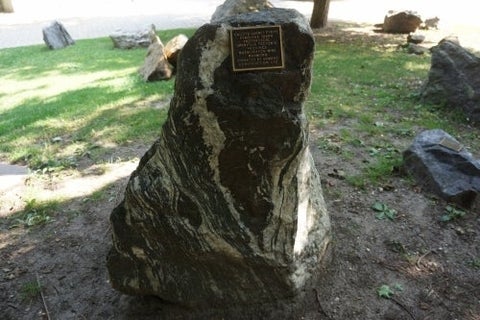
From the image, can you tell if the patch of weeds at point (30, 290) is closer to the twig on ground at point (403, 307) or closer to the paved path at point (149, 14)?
the twig on ground at point (403, 307)

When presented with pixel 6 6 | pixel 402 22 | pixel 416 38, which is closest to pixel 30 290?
pixel 416 38

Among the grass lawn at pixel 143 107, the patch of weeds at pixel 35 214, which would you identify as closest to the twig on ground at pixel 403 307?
the grass lawn at pixel 143 107

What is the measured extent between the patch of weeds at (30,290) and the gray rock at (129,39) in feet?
36.5

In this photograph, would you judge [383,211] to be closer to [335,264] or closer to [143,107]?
[335,264]

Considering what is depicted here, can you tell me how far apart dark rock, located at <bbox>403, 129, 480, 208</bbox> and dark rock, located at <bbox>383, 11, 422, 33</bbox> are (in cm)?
953

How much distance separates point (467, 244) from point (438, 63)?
15.1 feet

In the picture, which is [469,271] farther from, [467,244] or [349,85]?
[349,85]

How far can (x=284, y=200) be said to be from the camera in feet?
11.1

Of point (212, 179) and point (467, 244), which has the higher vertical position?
point (212, 179)

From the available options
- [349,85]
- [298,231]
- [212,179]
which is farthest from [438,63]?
[212,179]

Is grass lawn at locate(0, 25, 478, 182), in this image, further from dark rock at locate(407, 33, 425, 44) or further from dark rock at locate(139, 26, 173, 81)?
dark rock at locate(407, 33, 425, 44)

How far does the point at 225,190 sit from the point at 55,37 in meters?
13.7

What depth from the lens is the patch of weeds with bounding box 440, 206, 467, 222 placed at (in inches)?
191

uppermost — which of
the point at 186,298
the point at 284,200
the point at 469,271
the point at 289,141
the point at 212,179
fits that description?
the point at 289,141
